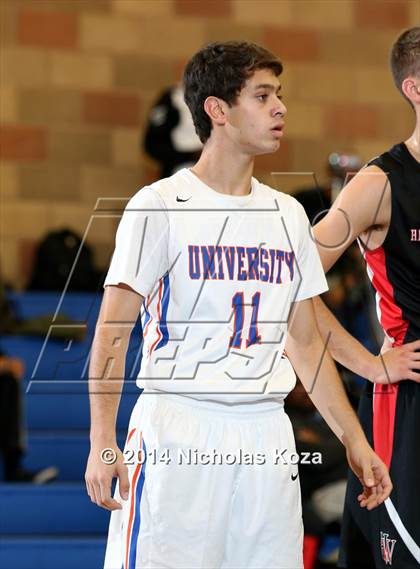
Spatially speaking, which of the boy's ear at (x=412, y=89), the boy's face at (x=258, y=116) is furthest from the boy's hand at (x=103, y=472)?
the boy's ear at (x=412, y=89)

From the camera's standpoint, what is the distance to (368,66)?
28.3 ft

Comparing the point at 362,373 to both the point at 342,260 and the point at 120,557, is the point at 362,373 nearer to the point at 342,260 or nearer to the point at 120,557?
the point at 120,557

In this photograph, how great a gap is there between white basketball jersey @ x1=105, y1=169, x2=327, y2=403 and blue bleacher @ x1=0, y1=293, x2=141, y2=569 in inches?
68.2

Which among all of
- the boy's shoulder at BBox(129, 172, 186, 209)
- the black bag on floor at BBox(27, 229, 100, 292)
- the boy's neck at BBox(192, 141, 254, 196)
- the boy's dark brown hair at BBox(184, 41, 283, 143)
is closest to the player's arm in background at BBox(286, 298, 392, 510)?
the boy's neck at BBox(192, 141, 254, 196)

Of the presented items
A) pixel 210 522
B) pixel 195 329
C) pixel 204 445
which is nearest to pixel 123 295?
pixel 195 329

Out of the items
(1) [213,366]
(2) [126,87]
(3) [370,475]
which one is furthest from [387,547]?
(2) [126,87]

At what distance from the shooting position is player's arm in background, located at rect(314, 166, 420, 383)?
3039mm

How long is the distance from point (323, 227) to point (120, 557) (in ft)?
3.66

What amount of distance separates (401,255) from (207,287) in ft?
2.08

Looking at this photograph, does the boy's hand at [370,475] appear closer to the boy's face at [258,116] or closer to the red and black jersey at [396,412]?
the red and black jersey at [396,412]

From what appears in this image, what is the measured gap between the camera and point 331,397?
2.95m

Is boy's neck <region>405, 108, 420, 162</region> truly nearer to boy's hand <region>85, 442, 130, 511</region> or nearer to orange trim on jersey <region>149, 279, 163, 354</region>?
orange trim on jersey <region>149, 279, 163, 354</region>

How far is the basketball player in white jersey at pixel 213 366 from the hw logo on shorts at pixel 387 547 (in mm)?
212

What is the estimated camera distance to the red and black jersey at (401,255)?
9.97 feet
